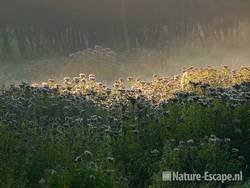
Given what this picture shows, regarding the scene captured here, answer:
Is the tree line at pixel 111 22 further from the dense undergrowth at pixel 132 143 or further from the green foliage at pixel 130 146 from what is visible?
the green foliage at pixel 130 146

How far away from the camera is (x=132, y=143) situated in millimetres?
9555

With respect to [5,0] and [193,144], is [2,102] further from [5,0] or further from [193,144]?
[5,0]

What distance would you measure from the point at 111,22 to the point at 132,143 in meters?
25.4

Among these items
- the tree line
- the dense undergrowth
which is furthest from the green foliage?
the tree line

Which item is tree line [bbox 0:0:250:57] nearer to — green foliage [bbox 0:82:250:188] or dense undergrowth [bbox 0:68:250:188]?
dense undergrowth [bbox 0:68:250:188]

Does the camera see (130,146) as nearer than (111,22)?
Yes

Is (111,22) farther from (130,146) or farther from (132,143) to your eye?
(130,146)

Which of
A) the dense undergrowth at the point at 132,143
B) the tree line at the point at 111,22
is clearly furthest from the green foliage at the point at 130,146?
the tree line at the point at 111,22

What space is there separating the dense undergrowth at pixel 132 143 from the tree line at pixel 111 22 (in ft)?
69.9

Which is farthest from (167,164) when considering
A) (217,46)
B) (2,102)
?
(217,46)

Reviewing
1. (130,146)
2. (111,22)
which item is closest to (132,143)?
(130,146)

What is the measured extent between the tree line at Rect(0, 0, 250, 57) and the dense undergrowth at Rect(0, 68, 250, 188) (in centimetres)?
2132

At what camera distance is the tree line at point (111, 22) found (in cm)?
3319

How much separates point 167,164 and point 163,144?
120 centimetres
